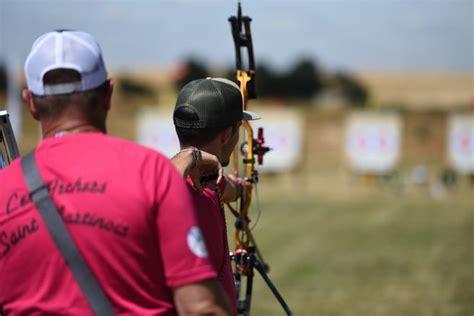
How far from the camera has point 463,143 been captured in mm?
24312

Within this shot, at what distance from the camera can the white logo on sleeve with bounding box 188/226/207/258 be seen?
6.84 feet

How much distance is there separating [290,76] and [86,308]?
5148 centimetres

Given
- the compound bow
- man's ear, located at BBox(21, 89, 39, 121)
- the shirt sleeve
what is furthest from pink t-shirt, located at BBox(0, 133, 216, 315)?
the compound bow

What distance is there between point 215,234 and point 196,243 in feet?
2.15

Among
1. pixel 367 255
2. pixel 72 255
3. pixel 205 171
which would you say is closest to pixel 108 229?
pixel 72 255

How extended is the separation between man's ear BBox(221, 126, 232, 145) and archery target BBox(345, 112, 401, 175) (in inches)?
840

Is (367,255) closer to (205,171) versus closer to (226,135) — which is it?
(226,135)

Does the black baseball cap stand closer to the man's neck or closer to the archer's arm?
the man's neck

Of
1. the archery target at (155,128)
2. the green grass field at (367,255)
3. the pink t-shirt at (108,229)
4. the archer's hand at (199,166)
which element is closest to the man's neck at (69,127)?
the pink t-shirt at (108,229)

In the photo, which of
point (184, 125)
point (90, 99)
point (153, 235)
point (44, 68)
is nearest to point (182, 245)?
point (153, 235)

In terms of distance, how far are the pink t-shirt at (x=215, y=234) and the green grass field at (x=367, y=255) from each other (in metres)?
5.36

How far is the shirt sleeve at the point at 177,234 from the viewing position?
207 centimetres

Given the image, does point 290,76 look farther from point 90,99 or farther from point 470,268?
point 90,99

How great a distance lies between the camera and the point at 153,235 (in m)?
2.10
